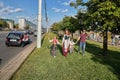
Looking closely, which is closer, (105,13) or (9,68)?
(9,68)

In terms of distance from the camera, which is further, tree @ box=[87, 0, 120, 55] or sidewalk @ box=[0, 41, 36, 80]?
tree @ box=[87, 0, 120, 55]

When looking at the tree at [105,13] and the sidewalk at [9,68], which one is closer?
the sidewalk at [9,68]

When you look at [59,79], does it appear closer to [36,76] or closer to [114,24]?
[36,76]

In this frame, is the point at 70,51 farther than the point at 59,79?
Yes

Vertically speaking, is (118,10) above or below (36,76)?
above

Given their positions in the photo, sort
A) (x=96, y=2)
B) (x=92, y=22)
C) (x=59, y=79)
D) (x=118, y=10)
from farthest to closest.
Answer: (x=92, y=22) → (x=96, y=2) → (x=118, y=10) → (x=59, y=79)

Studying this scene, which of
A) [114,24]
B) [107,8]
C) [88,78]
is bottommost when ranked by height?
[88,78]

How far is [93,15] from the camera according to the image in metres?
15.4

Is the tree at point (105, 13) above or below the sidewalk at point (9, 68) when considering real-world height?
above

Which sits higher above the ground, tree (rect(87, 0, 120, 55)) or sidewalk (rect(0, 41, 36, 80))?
tree (rect(87, 0, 120, 55))

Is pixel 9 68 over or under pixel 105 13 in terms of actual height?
under

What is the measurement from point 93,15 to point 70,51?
10.2 feet

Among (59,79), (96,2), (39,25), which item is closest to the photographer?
(59,79)

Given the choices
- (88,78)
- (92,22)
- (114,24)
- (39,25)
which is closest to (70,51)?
(92,22)
